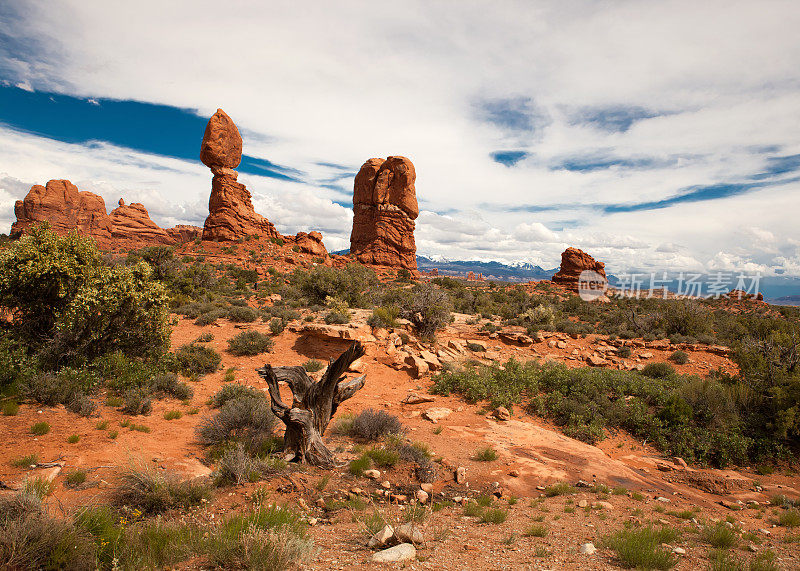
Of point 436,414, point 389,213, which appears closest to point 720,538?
point 436,414

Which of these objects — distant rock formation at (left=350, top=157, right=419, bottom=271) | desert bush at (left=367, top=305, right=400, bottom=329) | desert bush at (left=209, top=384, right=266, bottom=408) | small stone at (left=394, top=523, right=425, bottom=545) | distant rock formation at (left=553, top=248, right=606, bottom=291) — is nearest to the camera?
small stone at (left=394, top=523, right=425, bottom=545)

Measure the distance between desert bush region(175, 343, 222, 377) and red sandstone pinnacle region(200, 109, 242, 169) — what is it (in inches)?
1522

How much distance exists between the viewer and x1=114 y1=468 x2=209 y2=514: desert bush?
4660 mm

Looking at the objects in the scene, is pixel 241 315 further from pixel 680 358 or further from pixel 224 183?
pixel 224 183

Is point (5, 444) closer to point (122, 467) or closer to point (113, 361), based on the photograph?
point (122, 467)

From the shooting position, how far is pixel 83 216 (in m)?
61.8

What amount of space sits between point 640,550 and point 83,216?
273 feet

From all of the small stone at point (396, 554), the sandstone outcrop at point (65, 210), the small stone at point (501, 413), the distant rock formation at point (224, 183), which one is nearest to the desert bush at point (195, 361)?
the small stone at point (501, 413)

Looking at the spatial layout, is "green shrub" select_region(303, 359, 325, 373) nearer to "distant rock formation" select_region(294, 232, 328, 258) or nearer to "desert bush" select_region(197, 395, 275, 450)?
"desert bush" select_region(197, 395, 275, 450)

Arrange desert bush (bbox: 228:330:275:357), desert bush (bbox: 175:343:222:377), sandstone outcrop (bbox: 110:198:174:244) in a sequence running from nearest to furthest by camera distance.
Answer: desert bush (bbox: 175:343:222:377) → desert bush (bbox: 228:330:275:357) → sandstone outcrop (bbox: 110:198:174:244)

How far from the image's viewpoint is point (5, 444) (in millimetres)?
6004

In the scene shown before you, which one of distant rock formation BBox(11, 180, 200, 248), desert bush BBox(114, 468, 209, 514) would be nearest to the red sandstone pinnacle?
distant rock formation BBox(11, 180, 200, 248)

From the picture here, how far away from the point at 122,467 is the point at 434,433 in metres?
6.12

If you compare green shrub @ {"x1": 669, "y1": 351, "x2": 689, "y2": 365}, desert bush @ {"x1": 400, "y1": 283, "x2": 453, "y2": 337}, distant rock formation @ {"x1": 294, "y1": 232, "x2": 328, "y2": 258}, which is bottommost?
green shrub @ {"x1": 669, "y1": 351, "x2": 689, "y2": 365}
